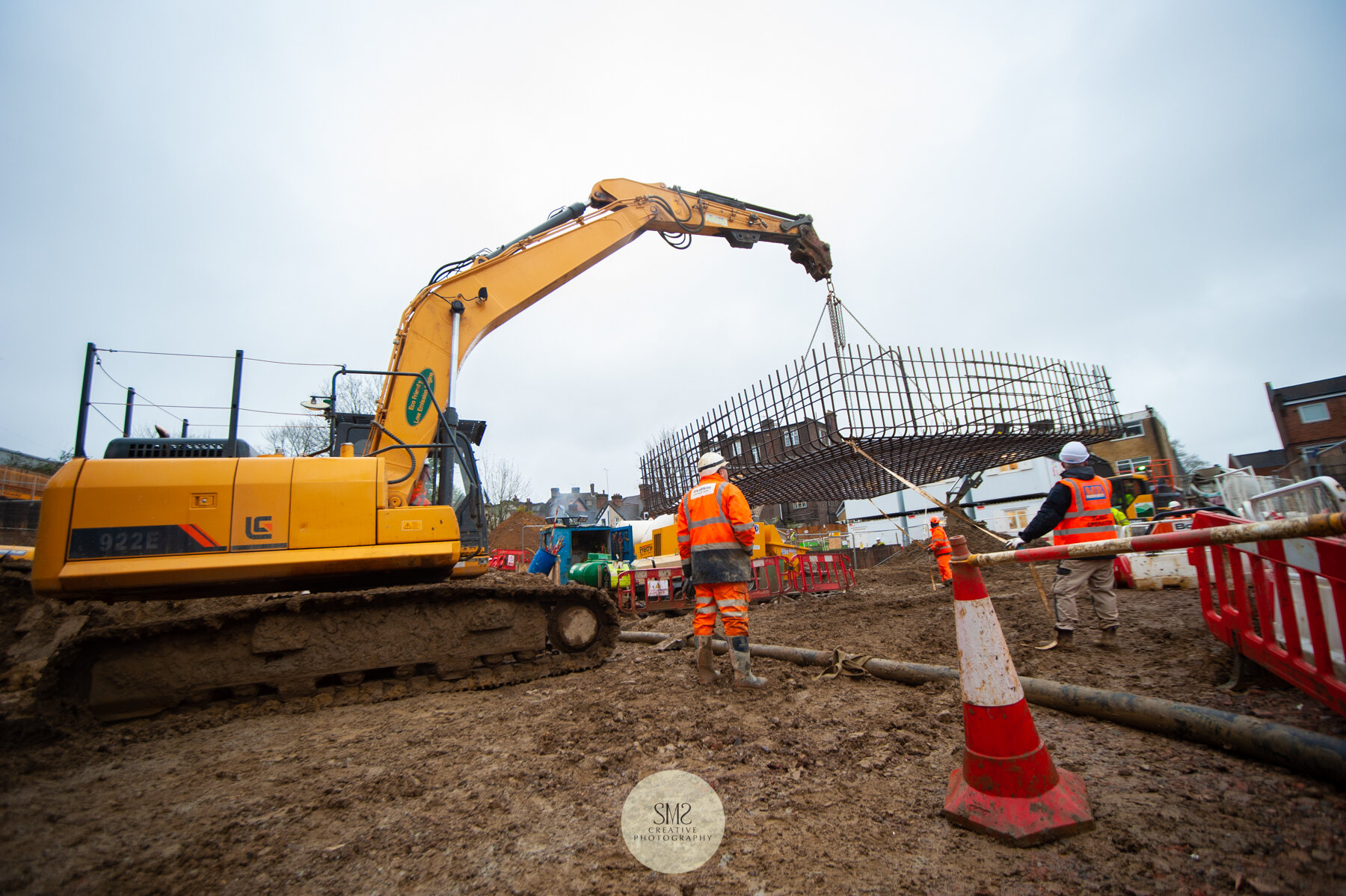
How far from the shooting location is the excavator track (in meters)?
4.15

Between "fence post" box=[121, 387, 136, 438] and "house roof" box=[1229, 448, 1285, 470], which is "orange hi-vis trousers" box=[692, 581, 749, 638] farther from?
"house roof" box=[1229, 448, 1285, 470]

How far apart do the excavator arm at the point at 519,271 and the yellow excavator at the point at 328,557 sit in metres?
0.02

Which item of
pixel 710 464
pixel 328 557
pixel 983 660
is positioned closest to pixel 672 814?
pixel 983 660

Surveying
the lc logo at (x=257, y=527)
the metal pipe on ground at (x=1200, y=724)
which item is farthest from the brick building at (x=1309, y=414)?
the lc logo at (x=257, y=527)

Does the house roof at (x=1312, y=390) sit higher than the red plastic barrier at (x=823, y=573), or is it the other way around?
the house roof at (x=1312, y=390)

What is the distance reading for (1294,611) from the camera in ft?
8.74

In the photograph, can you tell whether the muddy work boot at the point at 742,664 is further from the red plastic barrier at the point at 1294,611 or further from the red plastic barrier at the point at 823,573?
the red plastic barrier at the point at 823,573

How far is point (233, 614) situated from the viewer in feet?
14.3

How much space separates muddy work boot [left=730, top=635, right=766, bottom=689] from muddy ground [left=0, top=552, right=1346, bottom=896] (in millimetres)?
167

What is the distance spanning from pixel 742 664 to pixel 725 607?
1.40ft

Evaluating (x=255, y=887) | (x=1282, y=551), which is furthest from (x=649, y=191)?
(x=255, y=887)

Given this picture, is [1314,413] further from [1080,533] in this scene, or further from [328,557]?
[328,557]

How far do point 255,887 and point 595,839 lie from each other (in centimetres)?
114

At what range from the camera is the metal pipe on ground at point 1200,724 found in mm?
2016
